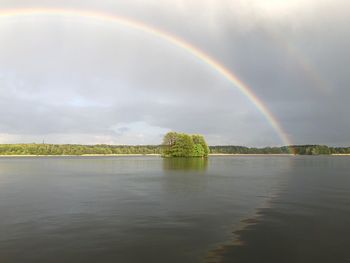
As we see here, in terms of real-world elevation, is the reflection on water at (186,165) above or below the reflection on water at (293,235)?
above

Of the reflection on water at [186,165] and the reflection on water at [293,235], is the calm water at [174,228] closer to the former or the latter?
the reflection on water at [293,235]

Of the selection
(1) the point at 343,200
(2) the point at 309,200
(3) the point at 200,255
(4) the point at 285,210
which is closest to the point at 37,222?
(3) the point at 200,255

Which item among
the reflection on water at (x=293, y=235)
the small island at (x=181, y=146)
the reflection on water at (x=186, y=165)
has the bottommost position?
the reflection on water at (x=293, y=235)

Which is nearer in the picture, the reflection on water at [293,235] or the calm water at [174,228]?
the reflection on water at [293,235]

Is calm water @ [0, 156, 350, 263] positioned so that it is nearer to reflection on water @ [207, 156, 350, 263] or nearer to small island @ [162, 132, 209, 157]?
reflection on water @ [207, 156, 350, 263]

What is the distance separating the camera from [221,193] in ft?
151

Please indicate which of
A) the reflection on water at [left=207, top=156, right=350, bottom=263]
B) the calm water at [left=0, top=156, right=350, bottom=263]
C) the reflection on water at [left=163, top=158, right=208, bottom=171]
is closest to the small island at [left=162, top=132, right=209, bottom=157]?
the reflection on water at [left=163, top=158, right=208, bottom=171]

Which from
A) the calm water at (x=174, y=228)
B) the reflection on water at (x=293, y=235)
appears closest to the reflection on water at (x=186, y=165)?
the calm water at (x=174, y=228)

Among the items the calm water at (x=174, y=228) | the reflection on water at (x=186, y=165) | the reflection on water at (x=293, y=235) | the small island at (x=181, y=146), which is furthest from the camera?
the small island at (x=181, y=146)

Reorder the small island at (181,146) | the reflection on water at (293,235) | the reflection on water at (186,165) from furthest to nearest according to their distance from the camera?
the small island at (181,146) → the reflection on water at (186,165) → the reflection on water at (293,235)

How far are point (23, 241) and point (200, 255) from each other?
1071cm

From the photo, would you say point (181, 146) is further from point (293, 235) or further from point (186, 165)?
point (293, 235)

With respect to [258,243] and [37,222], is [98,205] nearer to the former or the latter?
[37,222]

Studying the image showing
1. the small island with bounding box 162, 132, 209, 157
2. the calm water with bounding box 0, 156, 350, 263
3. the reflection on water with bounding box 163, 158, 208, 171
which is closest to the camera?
the calm water with bounding box 0, 156, 350, 263
